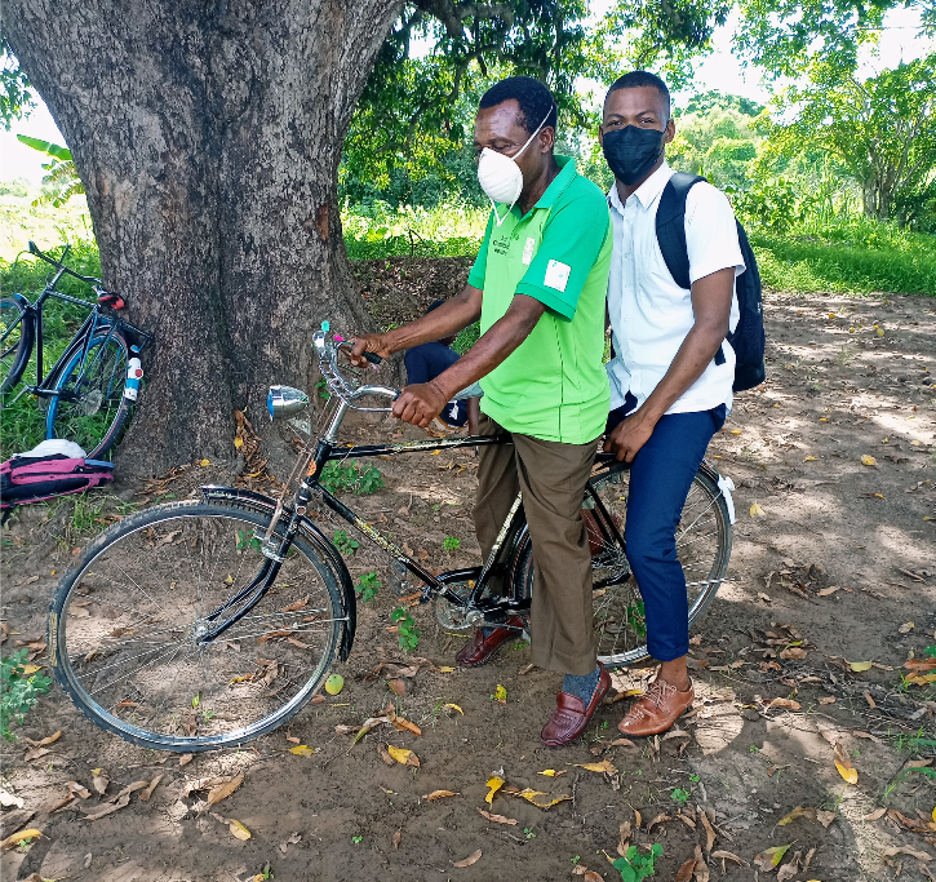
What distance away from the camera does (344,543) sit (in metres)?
4.24

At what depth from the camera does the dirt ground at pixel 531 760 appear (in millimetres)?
2523

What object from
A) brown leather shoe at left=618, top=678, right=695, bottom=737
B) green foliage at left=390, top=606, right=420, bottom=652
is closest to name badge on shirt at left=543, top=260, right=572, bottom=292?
brown leather shoe at left=618, top=678, right=695, bottom=737

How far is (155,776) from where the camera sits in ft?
9.27

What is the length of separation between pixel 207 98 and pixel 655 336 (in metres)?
3.12

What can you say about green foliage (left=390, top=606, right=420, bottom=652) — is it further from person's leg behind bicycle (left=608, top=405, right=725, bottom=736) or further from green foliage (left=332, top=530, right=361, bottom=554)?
person's leg behind bicycle (left=608, top=405, right=725, bottom=736)

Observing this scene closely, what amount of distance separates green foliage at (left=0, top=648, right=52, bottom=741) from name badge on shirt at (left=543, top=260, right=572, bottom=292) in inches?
105

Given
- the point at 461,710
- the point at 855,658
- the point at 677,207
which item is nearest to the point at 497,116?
the point at 677,207

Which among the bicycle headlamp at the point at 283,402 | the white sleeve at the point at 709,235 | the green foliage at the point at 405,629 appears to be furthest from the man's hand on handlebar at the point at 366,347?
the green foliage at the point at 405,629

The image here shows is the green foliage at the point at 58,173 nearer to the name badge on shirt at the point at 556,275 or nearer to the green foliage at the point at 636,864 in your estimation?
the name badge on shirt at the point at 556,275

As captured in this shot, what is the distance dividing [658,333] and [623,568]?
1115mm

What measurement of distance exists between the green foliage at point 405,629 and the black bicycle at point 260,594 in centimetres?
37

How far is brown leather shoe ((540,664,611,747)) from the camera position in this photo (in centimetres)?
301

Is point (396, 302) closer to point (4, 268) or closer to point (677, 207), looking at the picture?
point (4, 268)

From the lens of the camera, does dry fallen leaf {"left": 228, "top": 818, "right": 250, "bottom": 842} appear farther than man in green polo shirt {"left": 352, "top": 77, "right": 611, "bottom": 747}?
Answer: Yes
